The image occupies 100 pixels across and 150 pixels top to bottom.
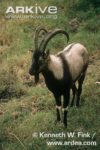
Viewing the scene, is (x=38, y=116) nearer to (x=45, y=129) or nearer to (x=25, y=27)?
(x=45, y=129)

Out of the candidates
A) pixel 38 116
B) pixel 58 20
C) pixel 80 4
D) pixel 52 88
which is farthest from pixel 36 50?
pixel 80 4

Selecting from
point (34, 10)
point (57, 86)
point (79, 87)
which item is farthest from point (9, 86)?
point (57, 86)

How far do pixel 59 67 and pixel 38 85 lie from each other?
1.36 meters

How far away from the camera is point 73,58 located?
316 inches

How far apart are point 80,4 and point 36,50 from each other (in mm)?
3609

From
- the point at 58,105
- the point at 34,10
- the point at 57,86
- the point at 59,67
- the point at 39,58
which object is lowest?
the point at 58,105

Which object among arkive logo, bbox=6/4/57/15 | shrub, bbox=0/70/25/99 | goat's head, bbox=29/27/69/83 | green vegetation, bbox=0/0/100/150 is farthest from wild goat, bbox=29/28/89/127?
arkive logo, bbox=6/4/57/15

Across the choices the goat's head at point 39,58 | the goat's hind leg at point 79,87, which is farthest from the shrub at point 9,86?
the goat's head at point 39,58

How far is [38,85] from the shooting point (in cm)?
899

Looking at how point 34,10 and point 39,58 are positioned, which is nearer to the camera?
point 39,58

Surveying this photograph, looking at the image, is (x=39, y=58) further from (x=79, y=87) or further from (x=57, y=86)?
(x=79, y=87)

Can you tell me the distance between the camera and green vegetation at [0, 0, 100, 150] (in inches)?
315

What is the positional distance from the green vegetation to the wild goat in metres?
0.32

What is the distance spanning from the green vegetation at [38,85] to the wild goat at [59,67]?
12.7 inches
